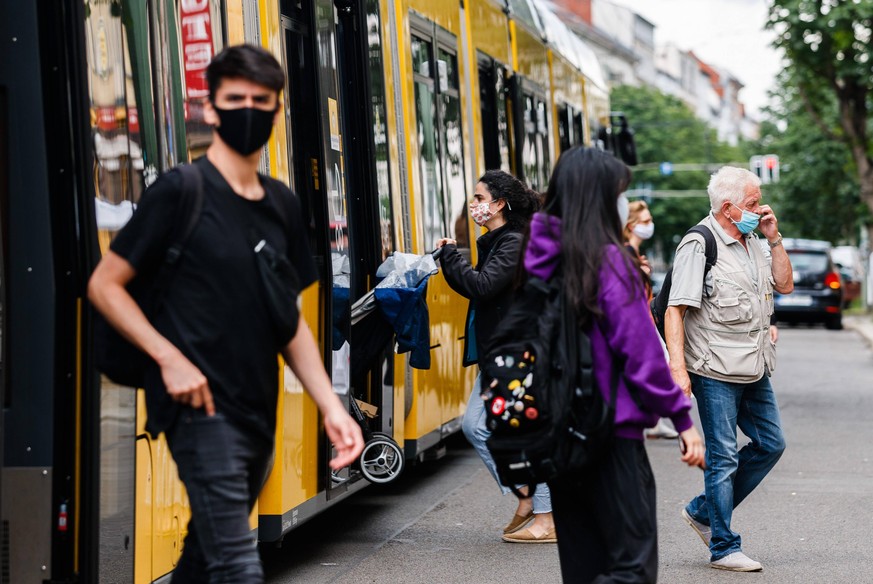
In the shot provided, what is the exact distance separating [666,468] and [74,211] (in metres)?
7.03

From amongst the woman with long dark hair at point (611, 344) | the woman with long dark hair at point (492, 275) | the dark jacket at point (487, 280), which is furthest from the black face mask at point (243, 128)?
the dark jacket at point (487, 280)

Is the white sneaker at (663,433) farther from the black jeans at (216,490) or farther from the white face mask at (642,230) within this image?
the black jeans at (216,490)

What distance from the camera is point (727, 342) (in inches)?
266

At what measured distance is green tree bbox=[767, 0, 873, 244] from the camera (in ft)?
88.9

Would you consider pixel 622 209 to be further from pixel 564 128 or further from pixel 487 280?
pixel 564 128

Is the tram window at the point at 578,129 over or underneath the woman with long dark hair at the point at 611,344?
over

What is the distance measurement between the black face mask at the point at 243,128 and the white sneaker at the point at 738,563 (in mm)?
3848

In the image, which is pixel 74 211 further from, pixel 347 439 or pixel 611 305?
pixel 611 305

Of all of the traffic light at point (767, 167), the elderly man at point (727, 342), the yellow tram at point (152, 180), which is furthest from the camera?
the traffic light at point (767, 167)

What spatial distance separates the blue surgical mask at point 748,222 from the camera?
6797mm

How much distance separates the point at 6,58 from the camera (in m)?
4.41

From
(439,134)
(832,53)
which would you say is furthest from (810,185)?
(439,134)

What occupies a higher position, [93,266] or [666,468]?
[93,266]

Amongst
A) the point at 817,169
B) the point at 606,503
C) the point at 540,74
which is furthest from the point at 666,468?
the point at 817,169
